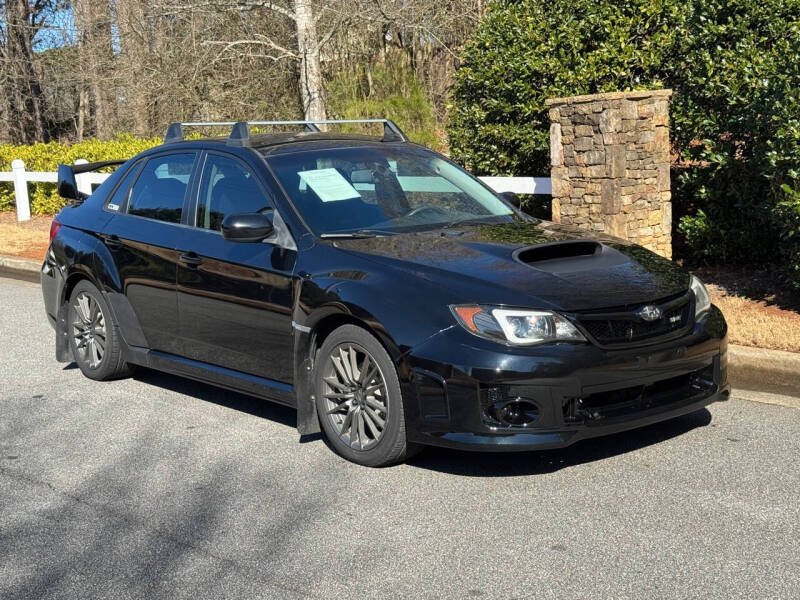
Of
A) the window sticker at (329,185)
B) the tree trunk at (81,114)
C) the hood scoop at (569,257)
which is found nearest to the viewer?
the hood scoop at (569,257)

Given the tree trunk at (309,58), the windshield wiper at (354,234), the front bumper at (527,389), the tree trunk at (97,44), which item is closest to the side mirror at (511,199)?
the windshield wiper at (354,234)

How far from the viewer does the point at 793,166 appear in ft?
27.5

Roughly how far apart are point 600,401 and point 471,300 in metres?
0.79

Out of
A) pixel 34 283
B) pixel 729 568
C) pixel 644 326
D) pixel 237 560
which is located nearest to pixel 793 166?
pixel 644 326

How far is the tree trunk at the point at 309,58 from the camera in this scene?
18.1 m

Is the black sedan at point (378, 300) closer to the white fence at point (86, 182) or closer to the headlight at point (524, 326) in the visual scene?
the headlight at point (524, 326)

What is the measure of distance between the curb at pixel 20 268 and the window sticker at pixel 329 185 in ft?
26.9

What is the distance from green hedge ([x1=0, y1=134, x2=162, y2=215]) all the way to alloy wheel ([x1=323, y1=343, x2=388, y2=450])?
14105mm

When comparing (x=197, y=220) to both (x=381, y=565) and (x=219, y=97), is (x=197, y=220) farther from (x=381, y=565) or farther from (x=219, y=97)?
(x=219, y=97)

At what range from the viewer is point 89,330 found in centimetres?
786

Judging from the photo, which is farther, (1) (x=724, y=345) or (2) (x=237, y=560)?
(1) (x=724, y=345)

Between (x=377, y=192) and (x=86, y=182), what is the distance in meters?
10.9

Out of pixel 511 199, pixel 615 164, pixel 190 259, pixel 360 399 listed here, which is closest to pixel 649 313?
pixel 360 399

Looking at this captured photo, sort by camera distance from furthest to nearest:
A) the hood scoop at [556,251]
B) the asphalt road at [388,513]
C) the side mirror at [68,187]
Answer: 1. the side mirror at [68,187]
2. the hood scoop at [556,251]
3. the asphalt road at [388,513]
